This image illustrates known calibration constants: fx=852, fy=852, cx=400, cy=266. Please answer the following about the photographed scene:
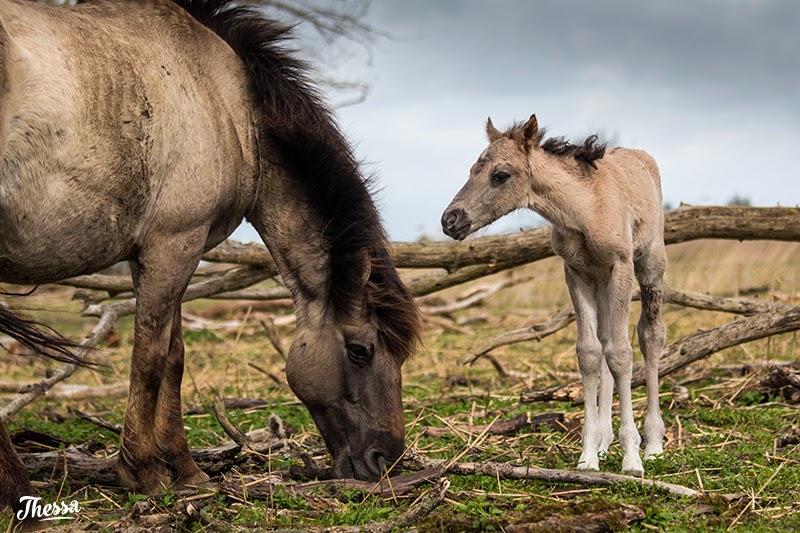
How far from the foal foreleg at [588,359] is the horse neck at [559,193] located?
421mm

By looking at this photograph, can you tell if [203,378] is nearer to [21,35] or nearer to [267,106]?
[267,106]

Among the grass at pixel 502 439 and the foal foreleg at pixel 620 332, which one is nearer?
the grass at pixel 502 439

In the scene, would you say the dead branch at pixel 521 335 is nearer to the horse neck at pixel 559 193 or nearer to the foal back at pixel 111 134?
the horse neck at pixel 559 193

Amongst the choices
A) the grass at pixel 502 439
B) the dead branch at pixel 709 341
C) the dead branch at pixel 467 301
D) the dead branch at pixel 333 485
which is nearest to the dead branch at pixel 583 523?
the grass at pixel 502 439

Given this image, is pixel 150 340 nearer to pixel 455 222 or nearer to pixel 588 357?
pixel 455 222

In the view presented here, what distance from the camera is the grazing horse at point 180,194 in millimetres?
4551

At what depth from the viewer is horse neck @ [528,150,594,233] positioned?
18.7 ft

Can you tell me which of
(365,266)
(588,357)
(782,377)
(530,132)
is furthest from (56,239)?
(782,377)

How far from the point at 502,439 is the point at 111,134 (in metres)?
3.60

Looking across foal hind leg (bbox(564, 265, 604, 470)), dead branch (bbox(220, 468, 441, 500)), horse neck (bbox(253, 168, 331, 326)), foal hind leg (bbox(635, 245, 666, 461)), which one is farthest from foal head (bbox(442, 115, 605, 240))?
dead branch (bbox(220, 468, 441, 500))

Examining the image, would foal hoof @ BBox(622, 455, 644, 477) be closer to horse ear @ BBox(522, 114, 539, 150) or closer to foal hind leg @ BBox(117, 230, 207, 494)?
horse ear @ BBox(522, 114, 539, 150)

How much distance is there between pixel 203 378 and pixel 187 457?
5.22 metres

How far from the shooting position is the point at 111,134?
A: 4.77 metres

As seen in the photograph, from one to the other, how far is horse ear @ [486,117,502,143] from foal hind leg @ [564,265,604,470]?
3.40 ft
